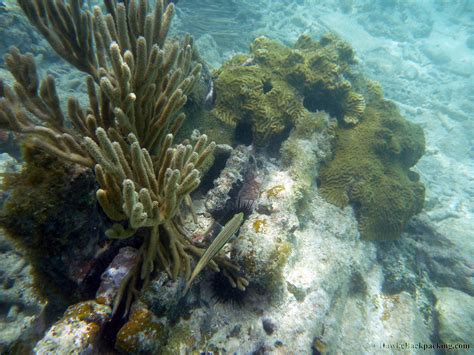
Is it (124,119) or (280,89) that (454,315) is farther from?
(124,119)

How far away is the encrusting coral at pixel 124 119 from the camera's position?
221 centimetres

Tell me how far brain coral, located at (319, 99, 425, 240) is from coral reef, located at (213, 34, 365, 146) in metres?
0.56

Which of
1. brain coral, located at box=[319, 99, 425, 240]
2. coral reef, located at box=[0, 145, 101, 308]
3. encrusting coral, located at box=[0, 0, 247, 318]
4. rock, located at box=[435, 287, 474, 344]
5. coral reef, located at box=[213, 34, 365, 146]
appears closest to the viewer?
coral reef, located at box=[0, 145, 101, 308]

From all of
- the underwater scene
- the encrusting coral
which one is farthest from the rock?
the encrusting coral

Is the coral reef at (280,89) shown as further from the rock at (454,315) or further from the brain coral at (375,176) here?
the rock at (454,315)

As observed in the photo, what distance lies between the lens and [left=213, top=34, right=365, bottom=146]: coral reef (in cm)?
521

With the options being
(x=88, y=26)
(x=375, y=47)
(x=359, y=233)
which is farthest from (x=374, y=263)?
(x=375, y=47)

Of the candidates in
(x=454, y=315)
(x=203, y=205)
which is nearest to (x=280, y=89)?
(x=203, y=205)

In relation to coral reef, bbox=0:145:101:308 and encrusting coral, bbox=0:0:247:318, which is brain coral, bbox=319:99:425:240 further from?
coral reef, bbox=0:145:101:308

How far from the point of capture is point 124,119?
238 cm

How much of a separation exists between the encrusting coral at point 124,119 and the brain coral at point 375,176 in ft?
11.5

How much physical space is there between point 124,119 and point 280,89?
397cm

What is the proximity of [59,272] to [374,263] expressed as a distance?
18.0ft

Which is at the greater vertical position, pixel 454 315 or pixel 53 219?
pixel 53 219
